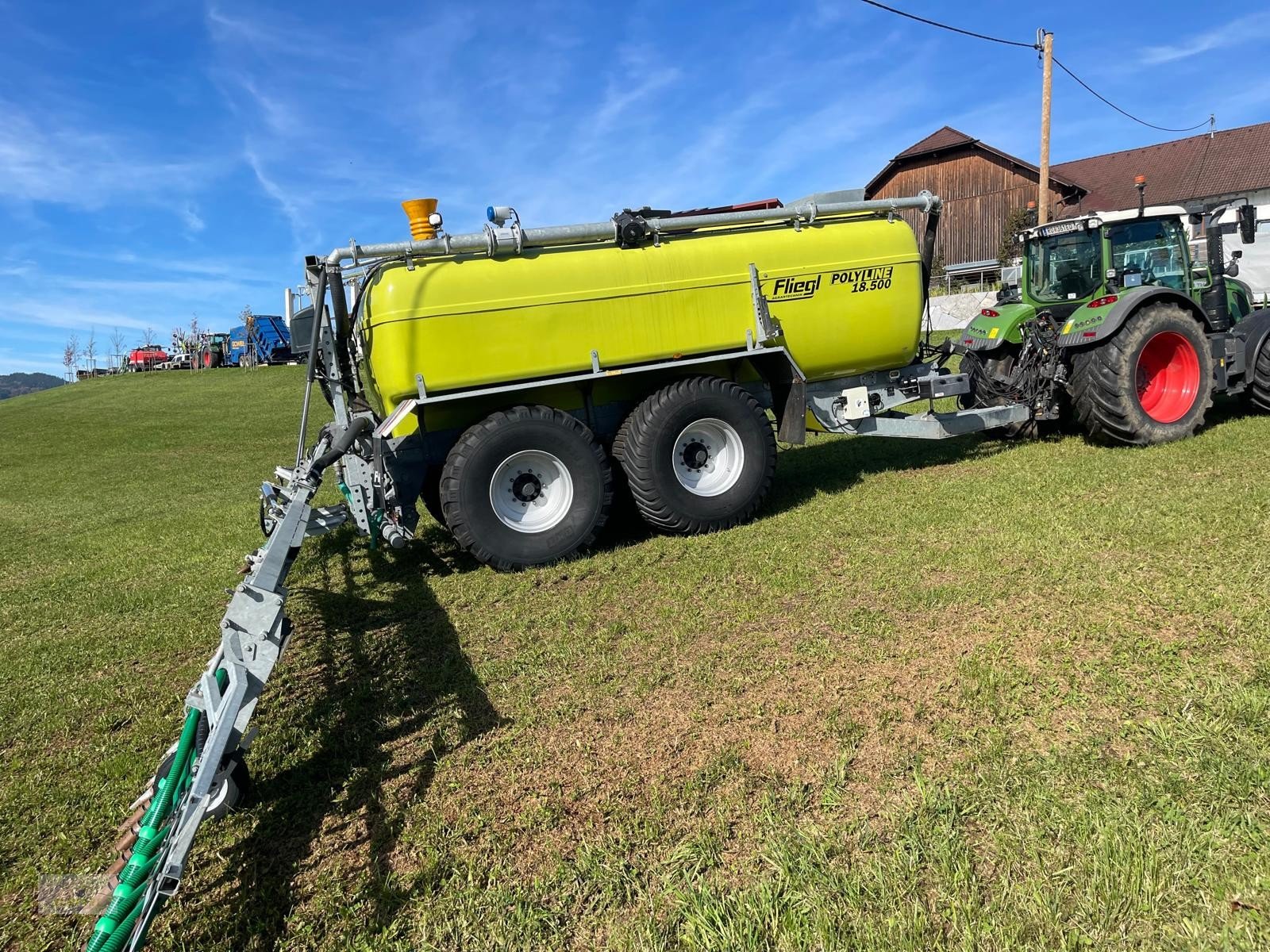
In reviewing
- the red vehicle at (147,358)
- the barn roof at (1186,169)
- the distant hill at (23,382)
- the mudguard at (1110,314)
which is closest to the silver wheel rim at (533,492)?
the mudguard at (1110,314)

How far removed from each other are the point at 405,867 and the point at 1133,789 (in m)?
2.37

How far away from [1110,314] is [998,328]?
1.23 meters

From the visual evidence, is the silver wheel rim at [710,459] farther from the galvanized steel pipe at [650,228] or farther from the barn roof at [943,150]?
the barn roof at [943,150]

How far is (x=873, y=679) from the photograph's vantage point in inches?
141

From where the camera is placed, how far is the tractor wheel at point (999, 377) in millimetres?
8352

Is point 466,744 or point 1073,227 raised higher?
point 1073,227

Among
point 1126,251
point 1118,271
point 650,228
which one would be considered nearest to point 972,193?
point 1126,251

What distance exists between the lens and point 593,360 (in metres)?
6.06

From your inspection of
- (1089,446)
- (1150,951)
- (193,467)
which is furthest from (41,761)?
(193,467)

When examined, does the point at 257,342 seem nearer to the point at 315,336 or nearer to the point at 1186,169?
the point at 315,336

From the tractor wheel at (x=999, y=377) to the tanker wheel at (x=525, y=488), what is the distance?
4.59 m

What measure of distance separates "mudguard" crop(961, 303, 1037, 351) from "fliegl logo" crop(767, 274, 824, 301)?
2862mm

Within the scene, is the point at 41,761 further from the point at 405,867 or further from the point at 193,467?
the point at 193,467

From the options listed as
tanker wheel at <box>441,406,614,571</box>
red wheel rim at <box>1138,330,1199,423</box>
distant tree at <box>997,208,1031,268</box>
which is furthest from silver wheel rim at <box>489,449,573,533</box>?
distant tree at <box>997,208,1031,268</box>
